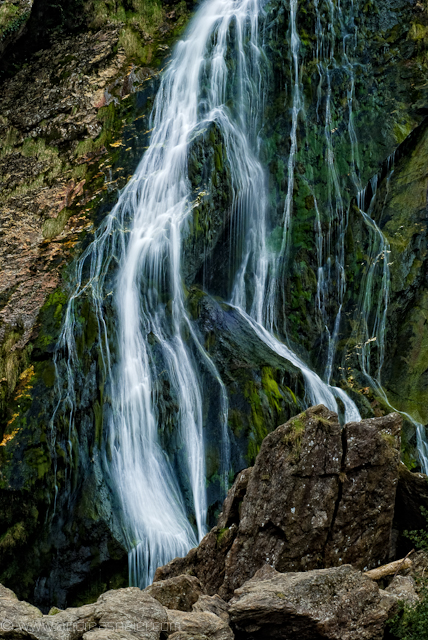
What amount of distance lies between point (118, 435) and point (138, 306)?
10.00 feet

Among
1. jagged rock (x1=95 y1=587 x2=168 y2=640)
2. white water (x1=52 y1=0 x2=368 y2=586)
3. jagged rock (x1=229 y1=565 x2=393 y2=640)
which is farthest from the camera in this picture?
white water (x1=52 y1=0 x2=368 y2=586)

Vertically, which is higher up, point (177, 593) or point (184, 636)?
point (177, 593)

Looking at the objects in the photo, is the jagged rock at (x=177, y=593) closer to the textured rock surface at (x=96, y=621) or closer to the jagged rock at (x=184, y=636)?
the textured rock surface at (x=96, y=621)

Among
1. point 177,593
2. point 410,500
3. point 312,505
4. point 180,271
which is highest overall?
point 180,271

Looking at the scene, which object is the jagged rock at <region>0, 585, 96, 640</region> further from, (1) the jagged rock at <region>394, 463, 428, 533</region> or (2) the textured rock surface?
(1) the jagged rock at <region>394, 463, 428, 533</region>

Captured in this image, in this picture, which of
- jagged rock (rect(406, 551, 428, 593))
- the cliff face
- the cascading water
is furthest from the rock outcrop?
the cliff face

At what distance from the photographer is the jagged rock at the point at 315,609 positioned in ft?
18.3

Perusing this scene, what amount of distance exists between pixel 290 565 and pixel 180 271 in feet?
29.4

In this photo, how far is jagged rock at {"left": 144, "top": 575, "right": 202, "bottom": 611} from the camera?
20.4 feet

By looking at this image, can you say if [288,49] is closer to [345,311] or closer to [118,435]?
[345,311]

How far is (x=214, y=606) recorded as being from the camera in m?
6.06

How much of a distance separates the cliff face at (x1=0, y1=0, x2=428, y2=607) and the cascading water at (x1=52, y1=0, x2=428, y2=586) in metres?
0.20

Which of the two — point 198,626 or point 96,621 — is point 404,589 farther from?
point 96,621

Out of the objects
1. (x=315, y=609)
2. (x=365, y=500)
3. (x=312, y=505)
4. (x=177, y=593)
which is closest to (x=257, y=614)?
(x=315, y=609)
